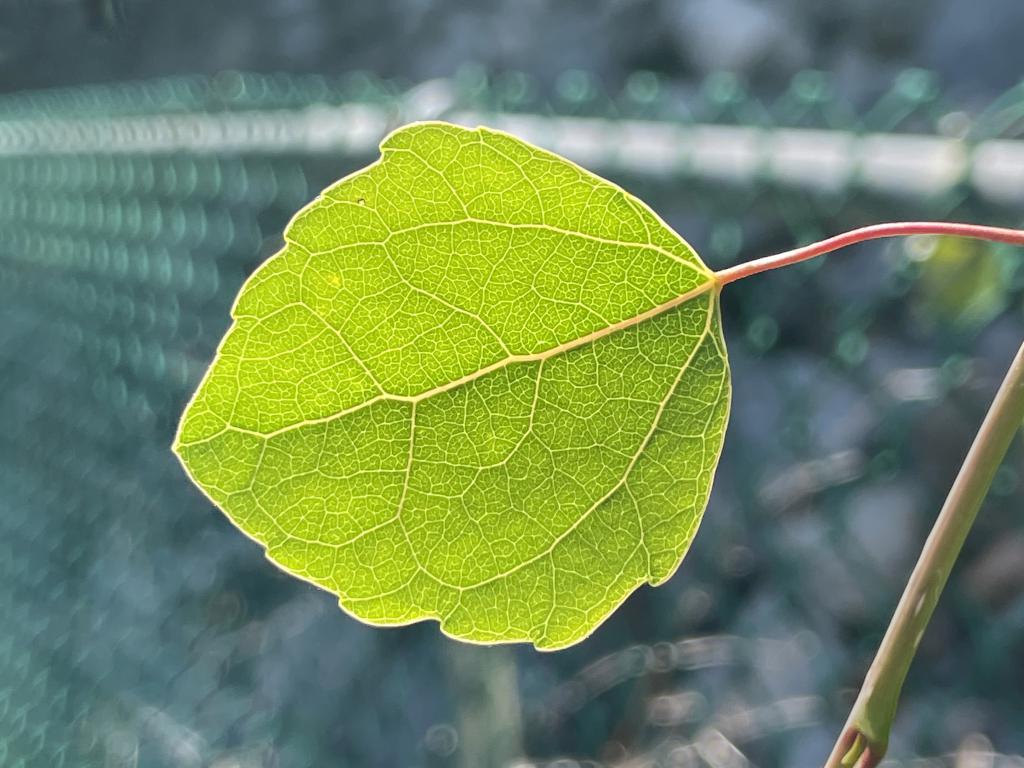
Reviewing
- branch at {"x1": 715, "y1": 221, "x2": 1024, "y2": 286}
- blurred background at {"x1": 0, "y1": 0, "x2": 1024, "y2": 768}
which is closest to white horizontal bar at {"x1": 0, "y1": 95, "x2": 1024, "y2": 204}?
blurred background at {"x1": 0, "y1": 0, "x2": 1024, "y2": 768}

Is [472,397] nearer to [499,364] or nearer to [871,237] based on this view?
[499,364]

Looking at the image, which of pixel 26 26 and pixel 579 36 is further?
pixel 26 26

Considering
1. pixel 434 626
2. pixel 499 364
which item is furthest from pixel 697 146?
pixel 434 626

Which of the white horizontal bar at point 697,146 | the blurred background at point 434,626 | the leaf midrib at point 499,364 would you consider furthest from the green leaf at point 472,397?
the blurred background at point 434,626

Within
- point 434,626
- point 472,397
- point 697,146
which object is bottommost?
point 434,626

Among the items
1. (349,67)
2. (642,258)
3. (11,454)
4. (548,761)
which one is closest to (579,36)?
(349,67)

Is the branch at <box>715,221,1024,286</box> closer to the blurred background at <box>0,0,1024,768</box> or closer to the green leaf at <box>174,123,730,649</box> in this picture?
the green leaf at <box>174,123,730,649</box>

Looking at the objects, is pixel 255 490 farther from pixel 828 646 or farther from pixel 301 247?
pixel 828 646
